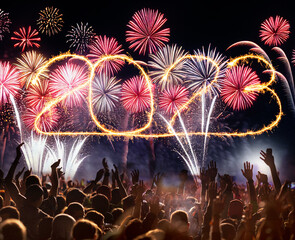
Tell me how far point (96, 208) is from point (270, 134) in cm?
2788

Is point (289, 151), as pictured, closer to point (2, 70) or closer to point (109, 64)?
point (109, 64)

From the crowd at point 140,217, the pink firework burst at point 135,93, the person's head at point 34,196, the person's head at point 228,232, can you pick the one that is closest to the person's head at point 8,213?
the crowd at point 140,217

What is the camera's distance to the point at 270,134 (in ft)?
99.8

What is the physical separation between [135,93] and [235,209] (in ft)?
49.8

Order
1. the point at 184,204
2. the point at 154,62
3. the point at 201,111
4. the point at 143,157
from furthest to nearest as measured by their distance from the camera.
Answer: the point at 143,157, the point at 201,111, the point at 154,62, the point at 184,204

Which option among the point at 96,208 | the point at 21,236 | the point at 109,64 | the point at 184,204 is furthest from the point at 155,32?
the point at 21,236

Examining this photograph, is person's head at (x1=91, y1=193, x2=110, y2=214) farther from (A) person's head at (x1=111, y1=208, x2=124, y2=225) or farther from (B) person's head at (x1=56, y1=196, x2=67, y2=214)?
(B) person's head at (x1=56, y1=196, x2=67, y2=214)

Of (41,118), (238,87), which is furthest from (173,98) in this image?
(41,118)

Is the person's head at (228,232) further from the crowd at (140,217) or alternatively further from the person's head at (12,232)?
the person's head at (12,232)

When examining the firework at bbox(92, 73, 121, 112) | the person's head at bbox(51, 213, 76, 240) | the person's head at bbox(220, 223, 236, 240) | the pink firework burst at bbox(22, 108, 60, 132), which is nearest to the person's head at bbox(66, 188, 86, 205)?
the person's head at bbox(51, 213, 76, 240)

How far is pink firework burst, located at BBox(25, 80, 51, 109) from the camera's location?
19.9 metres

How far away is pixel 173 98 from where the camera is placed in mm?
20422

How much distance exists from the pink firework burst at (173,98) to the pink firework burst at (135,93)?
0.90 m

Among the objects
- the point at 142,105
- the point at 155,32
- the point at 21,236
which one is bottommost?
the point at 21,236
